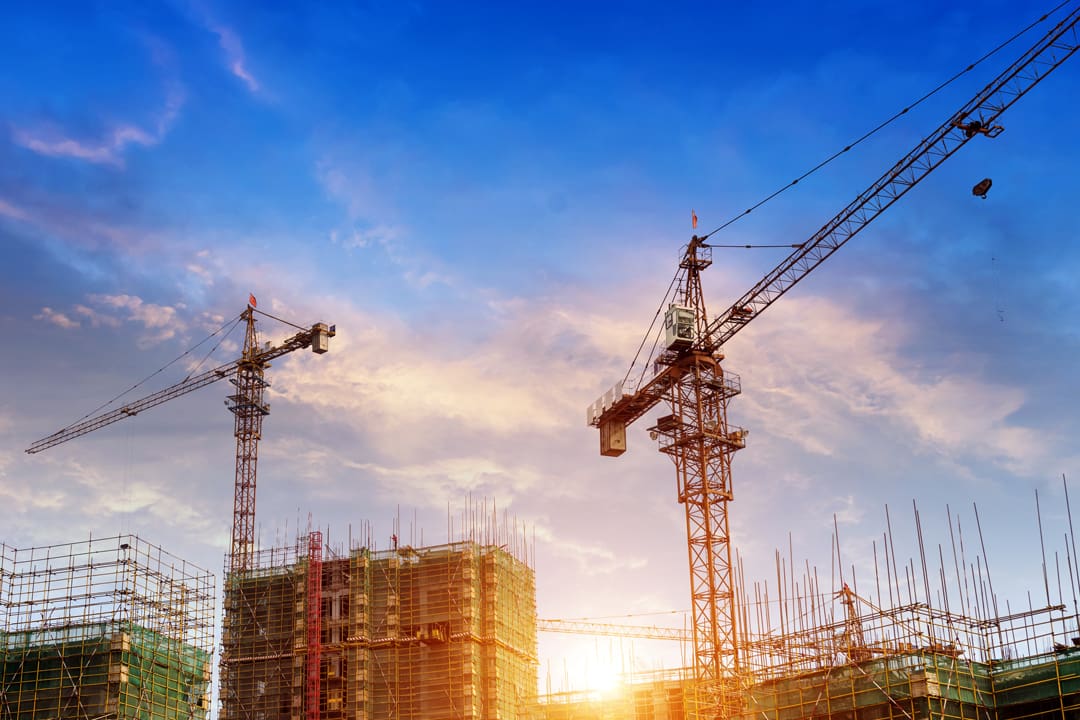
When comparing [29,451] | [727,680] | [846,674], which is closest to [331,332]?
[29,451]

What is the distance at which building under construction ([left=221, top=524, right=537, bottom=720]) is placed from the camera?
272ft

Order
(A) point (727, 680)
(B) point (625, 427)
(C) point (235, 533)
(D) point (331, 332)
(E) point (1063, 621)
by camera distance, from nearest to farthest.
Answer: (E) point (1063, 621), (A) point (727, 680), (B) point (625, 427), (C) point (235, 533), (D) point (331, 332)

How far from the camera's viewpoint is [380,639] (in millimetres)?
84562

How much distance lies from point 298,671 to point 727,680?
27182 mm

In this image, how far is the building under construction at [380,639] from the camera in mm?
82875

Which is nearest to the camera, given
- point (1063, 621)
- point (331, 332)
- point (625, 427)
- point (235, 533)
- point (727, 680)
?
point (1063, 621)

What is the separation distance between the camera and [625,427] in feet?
310

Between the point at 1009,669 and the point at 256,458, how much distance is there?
63.1 meters

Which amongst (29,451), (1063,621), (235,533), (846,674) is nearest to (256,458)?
(235,533)

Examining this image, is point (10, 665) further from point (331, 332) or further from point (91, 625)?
point (331, 332)

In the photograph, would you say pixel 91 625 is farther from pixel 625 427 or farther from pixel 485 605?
pixel 625 427

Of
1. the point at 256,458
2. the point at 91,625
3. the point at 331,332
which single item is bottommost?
the point at 91,625

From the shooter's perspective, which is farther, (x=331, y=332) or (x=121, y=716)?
(x=331, y=332)

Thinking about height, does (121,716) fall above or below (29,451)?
below
